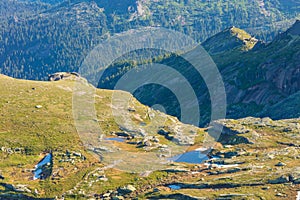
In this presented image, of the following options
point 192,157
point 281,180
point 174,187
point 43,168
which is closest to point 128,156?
point 192,157

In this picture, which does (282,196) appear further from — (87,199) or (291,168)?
(87,199)

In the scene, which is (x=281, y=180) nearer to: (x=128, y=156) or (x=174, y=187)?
(x=174, y=187)

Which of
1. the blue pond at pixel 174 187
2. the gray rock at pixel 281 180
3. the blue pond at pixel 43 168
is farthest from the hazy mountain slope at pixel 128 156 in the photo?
the blue pond at pixel 43 168

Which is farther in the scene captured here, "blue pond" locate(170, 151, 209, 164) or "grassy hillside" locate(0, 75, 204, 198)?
"blue pond" locate(170, 151, 209, 164)

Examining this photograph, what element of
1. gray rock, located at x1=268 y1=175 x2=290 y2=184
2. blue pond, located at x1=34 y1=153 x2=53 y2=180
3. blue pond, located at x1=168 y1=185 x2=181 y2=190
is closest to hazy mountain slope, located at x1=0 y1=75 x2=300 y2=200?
gray rock, located at x1=268 y1=175 x2=290 y2=184

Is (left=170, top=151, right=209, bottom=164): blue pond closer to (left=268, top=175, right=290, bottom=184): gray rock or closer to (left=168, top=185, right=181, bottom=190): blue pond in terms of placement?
(left=168, top=185, right=181, bottom=190): blue pond
